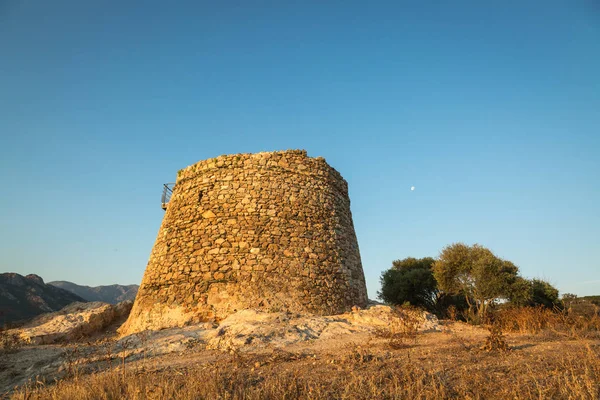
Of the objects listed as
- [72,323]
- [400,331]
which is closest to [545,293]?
[400,331]

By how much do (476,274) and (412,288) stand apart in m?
6.78

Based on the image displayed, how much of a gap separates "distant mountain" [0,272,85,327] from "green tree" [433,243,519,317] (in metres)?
39.9

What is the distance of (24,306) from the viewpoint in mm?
38375

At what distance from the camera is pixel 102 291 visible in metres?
84.8

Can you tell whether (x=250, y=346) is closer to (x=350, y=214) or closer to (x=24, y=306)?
(x=350, y=214)

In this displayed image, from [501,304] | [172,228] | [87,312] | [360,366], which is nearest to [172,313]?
[172,228]

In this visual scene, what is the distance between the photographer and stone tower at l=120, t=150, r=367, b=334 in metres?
9.80

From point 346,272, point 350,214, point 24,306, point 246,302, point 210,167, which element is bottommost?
point 24,306

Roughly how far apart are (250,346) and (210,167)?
6.83 metres

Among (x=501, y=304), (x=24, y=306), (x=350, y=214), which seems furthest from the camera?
(x=24, y=306)

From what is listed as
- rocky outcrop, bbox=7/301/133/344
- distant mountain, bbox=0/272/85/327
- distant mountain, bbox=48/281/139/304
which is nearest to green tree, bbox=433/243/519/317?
rocky outcrop, bbox=7/301/133/344

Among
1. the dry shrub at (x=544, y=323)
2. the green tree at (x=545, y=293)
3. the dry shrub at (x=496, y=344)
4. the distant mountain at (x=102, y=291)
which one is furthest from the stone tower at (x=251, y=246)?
the distant mountain at (x=102, y=291)

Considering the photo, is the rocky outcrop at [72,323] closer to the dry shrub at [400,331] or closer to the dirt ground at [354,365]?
the dirt ground at [354,365]

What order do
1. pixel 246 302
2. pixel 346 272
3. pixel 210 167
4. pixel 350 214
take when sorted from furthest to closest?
pixel 350 214 → pixel 210 167 → pixel 346 272 → pixel 246 302
